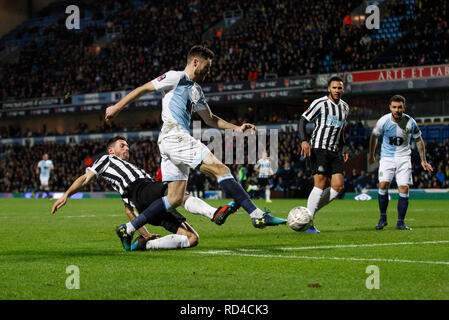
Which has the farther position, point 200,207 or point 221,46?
point 221,46

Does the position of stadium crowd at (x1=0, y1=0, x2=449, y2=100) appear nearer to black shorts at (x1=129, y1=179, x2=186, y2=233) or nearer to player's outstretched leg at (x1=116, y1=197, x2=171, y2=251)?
black shorts at (x1=129, y1=179, x2=186, y2=233)

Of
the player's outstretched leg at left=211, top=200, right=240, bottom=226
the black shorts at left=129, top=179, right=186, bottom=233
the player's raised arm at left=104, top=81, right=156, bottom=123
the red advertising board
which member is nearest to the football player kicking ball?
the black shorts at left=129, top=179, right=186, bottom=233

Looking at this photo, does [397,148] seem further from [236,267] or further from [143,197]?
[236,267]

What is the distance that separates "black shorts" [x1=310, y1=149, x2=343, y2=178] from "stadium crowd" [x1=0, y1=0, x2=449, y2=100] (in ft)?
77.9

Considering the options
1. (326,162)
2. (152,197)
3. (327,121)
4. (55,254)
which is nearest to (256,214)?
(152,197)

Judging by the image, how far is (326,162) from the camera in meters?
10.6

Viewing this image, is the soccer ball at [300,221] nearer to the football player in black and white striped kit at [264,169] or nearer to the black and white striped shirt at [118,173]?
the black and white striped shirt at [118,173]

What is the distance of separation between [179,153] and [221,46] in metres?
34.7

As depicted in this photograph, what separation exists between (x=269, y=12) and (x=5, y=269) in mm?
36570

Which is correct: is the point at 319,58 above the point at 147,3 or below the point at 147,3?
below

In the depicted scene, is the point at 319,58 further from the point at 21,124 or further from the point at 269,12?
the point at 21,124

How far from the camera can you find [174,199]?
727cm
